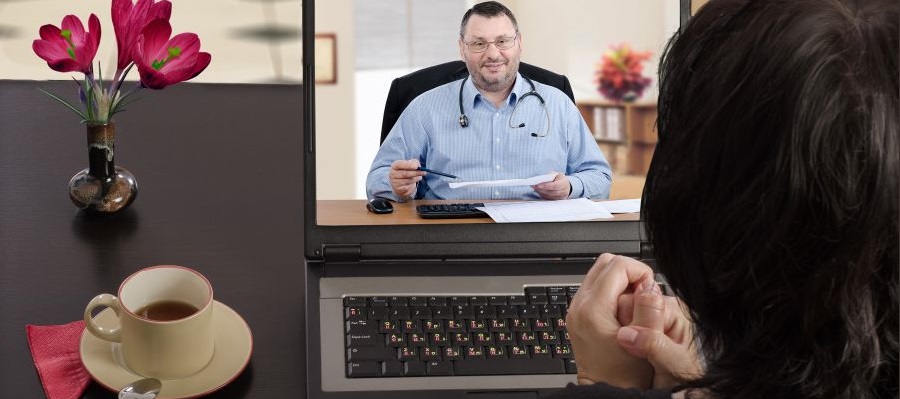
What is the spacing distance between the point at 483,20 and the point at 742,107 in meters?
0.67

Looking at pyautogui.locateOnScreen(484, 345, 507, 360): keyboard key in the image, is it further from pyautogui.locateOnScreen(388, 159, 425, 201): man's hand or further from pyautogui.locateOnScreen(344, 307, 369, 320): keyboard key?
pyautogui.locateOnScreen(388, 159, 425, 201): man's hand

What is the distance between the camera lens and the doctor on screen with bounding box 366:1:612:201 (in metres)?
1.25

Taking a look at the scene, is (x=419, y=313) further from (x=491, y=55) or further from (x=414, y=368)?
(x=491, y=55)

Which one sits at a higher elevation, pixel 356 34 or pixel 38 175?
pixel 356 34

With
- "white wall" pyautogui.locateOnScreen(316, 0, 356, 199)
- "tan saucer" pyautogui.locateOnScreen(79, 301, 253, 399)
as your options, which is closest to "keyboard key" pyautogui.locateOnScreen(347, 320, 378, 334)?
"tan saucer" pyautogui.locateOnScreen(79, 301, 253, 399)

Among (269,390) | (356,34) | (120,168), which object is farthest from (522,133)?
(120,168)

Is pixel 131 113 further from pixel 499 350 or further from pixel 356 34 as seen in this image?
pixel 499 350

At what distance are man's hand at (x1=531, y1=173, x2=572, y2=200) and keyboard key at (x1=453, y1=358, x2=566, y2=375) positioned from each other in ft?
0.98

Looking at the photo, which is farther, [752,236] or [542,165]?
[542,165]

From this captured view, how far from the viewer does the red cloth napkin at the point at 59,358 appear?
1.01m

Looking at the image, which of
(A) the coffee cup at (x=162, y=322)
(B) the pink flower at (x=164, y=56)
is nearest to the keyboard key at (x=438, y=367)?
(A) the coffee cup at (x=162, y=322)

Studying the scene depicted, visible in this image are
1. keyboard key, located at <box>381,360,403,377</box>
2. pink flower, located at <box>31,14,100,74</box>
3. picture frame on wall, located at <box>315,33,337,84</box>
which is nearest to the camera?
keyboard key, located at <box>381,360,403,377</box>

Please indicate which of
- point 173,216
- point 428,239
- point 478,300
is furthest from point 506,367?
point 173,216

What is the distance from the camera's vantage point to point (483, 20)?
1239 mm
